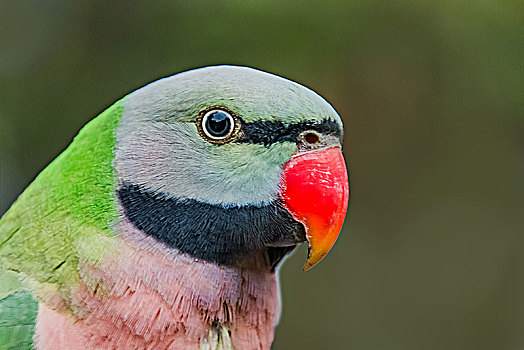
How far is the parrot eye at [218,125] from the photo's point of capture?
1124 millimetres

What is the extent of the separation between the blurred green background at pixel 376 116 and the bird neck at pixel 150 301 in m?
1.86

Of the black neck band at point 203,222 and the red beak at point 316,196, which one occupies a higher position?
the red beak at point 316,196

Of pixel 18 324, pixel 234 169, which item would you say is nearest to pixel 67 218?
pixel 18 324

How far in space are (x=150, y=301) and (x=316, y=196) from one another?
0.39m

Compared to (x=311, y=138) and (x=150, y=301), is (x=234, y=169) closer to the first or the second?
(x=311, y=138)

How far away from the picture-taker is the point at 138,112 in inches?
47.5

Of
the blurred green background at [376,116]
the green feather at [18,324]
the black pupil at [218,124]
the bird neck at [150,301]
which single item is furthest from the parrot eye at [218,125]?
the blurred green background at [376,116]

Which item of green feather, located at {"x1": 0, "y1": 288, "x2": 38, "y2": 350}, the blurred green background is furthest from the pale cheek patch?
the blurred green background

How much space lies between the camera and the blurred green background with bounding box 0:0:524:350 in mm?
2906

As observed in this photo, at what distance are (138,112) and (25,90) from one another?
2.03m

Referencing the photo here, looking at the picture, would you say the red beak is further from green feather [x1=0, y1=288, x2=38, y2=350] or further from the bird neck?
green feather [x1=0, y1=288, x2=38, y2=350]

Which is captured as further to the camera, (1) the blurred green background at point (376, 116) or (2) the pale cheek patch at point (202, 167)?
(1) the blurred green background at point (376, 116)

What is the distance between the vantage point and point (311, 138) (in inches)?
45.4

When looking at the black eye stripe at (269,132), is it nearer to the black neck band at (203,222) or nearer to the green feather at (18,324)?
the black neck band at (203,222)
